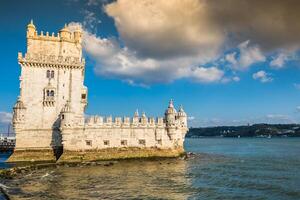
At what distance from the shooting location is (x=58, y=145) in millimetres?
49219

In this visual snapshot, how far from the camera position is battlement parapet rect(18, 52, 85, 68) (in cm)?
4831

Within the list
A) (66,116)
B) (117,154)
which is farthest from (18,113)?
(117,154)

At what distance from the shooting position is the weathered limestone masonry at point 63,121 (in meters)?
47.1

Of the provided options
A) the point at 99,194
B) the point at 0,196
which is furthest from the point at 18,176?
the point at 99,194

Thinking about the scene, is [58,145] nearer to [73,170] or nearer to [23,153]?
[23,153]

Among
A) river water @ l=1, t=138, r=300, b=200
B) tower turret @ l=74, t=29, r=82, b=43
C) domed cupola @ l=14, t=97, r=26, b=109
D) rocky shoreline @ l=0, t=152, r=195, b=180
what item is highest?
tower turret @ l=74, t=29, r=82, b=43

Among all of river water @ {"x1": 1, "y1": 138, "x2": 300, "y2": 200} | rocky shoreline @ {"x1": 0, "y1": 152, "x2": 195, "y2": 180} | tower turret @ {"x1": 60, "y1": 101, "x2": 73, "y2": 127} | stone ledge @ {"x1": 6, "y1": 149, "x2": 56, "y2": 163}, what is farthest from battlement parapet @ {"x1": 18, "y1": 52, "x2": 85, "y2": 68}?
river water @ {"x1": 1, "y1": 138, "x2": 300, "y2": 200}

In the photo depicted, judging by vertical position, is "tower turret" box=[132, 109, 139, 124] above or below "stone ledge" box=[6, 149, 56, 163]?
above

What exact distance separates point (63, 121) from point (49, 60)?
976cm

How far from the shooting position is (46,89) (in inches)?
1932

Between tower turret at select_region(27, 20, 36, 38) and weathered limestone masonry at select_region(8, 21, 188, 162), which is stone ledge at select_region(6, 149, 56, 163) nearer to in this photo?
weathered limestone masonry at select_region(8, 21, 188, 162)

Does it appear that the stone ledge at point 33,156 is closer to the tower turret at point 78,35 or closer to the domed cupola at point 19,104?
the domed cupola at point 19,104

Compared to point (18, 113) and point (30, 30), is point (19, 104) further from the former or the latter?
point (30, 30)

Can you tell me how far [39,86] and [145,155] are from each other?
18.9m
